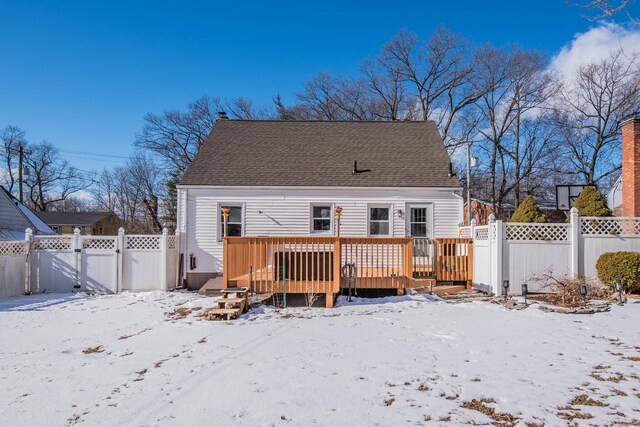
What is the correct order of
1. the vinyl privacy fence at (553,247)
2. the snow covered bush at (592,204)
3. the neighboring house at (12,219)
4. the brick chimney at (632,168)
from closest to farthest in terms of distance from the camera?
1. the vinyl privacy fence at (553,247)
2. the snow covered bush at (592,204)
3. the brick chimney at (632,168)
4. the neighboring house at (12,219)

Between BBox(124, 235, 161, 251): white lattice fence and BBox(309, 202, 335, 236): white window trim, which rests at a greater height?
BBox(309, 202, 335, 236): white window trim

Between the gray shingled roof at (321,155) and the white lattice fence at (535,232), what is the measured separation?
326cm

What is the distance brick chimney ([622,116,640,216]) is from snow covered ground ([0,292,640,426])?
5021 mm

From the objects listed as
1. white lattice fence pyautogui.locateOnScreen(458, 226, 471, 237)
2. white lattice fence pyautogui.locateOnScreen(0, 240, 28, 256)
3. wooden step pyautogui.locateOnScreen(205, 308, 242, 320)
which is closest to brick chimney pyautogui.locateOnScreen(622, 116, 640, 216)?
white lattice fence pyautogui.locateOnScreen(458, 226, 471, 237)

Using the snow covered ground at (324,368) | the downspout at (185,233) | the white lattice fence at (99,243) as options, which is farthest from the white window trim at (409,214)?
the white lattice fence at (99,243)

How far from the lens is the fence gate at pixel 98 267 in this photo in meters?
11.1

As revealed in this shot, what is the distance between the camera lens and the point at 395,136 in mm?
15305

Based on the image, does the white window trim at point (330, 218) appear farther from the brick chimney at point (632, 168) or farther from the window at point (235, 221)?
the brick chimney at point (632, 168)

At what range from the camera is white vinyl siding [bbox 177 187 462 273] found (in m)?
12.7

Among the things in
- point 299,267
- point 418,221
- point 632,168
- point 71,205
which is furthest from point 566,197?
point 71,205

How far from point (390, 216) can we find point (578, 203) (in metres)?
5.23

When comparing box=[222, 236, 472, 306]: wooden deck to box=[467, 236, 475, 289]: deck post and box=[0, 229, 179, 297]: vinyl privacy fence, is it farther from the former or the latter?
box=[0, 229, 179, 297]: vinyl privacy fence

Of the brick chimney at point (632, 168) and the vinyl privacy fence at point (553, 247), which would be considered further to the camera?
the brick chimney at point (632, 168)

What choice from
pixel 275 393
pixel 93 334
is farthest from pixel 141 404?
pixel 93 334
